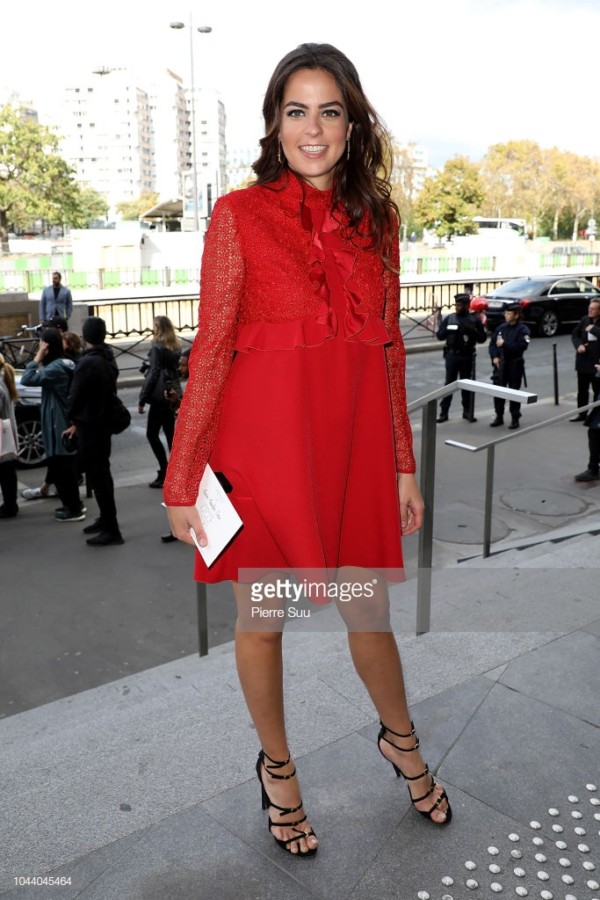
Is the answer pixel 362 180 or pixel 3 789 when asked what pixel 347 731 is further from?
pixel 362 180

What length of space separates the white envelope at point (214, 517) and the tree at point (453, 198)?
6437 centimetres

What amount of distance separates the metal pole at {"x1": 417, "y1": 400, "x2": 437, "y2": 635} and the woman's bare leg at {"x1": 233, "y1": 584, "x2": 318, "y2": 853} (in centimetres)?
147

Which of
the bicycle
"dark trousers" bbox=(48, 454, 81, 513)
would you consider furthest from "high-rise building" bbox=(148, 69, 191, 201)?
"dark trousers" bbox=(48, 454, 81, 513)

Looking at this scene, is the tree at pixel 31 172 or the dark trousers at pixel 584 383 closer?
the dark trousers at pixel 584 383

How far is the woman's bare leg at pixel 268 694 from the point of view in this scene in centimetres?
217

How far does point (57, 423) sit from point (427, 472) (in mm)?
4705

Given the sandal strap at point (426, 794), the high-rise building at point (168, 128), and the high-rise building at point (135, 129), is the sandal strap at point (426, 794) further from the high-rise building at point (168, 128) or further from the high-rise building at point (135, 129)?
the high-rise building at point (135, 129)

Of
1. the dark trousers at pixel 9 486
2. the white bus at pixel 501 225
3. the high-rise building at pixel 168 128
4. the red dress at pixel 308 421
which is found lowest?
the dark trousers at pixel 9 486

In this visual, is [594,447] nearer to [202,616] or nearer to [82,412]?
[82,412]

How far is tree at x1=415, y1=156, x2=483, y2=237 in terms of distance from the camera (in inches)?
2474

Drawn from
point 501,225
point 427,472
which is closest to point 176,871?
point 427,472

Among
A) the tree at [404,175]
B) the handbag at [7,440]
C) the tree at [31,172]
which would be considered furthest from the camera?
the tree at [404,175]

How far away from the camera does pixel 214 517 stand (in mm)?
2041

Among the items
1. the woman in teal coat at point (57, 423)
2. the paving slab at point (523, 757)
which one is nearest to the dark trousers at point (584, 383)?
the woman in teal coat at point (57, 423)
